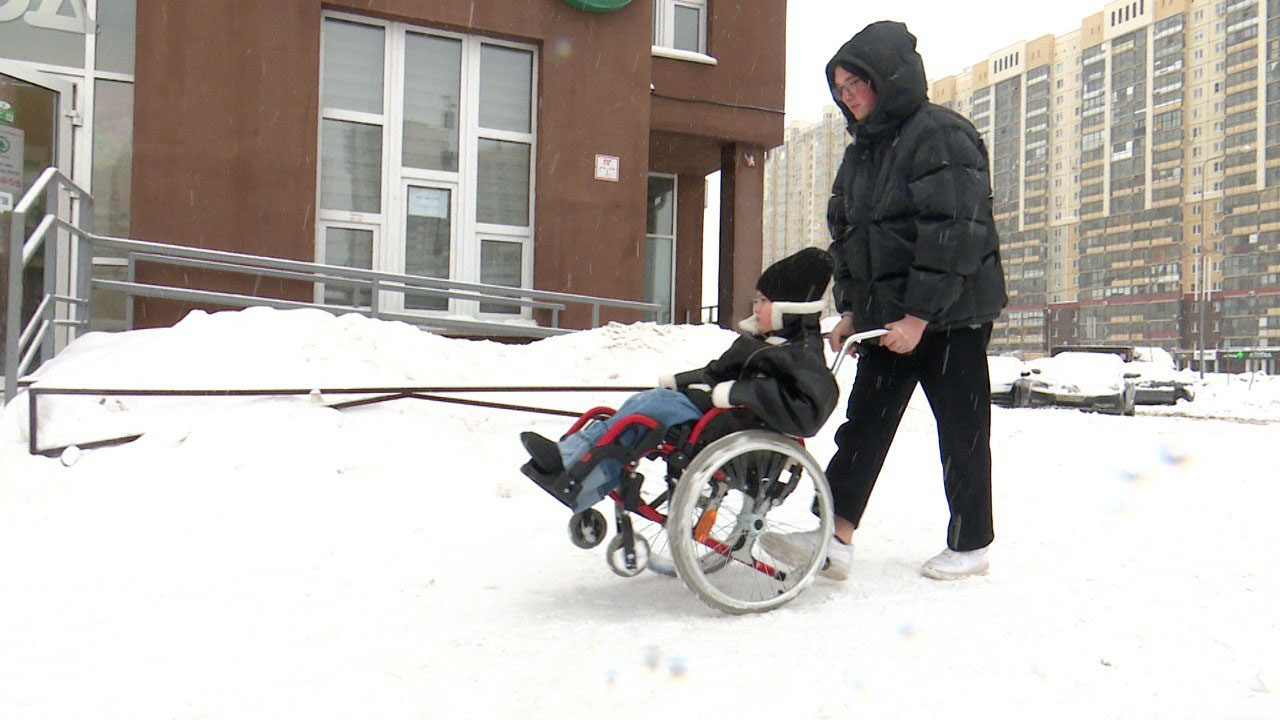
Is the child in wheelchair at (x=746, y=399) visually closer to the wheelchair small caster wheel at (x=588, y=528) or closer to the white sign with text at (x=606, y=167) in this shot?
the wheelchair small caster wheel at (x=588, y=528)

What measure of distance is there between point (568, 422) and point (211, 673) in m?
3.93

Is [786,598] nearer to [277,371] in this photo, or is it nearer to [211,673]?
[211,673]

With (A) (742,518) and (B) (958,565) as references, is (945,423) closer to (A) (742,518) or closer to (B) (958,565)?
(B) (958,565)

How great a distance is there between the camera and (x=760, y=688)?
7.34 feet

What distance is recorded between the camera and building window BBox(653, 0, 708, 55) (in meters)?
13.9

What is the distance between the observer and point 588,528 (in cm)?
303

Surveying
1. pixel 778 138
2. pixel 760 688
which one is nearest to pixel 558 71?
pixel 778 138

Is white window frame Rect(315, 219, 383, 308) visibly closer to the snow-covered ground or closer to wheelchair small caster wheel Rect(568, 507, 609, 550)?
the snow-covered ground

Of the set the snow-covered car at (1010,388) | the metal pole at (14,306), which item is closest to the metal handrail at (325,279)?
the metal pole at (14,306)

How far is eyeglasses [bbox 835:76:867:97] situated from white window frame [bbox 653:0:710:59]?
10965 millimetres

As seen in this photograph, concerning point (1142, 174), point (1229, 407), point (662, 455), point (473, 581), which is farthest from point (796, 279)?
point (1142, 174)

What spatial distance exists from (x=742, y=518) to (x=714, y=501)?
164 mm

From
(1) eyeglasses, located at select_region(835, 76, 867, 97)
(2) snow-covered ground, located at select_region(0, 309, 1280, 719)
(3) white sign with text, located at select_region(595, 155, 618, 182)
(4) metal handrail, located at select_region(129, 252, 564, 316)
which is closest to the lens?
(2) snow-covered ground, located at select_region(0, 309, 1280, 719)

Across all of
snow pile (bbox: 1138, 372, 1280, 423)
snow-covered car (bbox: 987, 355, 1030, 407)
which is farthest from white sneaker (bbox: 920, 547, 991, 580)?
snow-covered car (bbox: 987, 355, 1030, 407)
